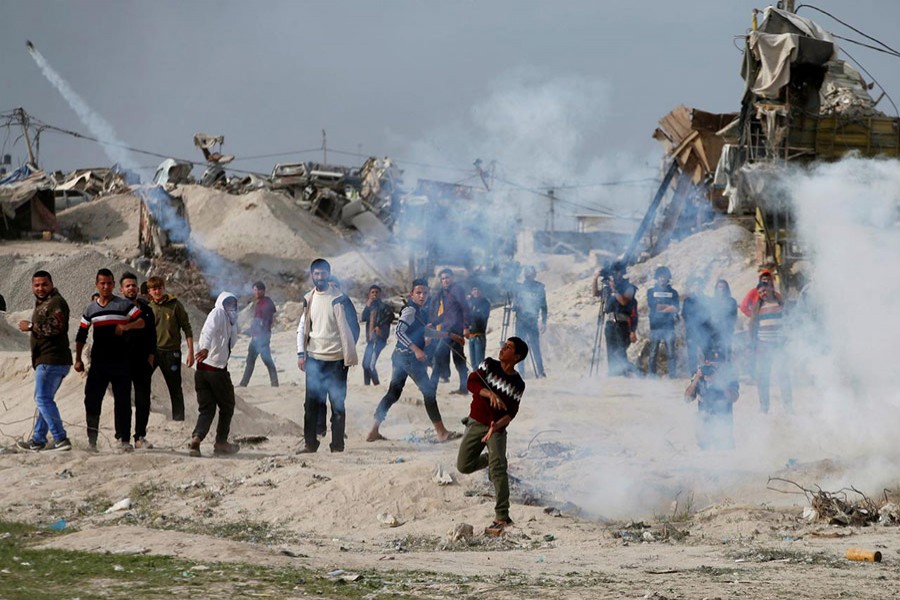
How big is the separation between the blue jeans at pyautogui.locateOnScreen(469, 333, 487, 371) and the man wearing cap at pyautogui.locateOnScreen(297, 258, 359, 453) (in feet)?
16.5

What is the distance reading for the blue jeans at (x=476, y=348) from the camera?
53.8ft

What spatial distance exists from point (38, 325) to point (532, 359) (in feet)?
31.3

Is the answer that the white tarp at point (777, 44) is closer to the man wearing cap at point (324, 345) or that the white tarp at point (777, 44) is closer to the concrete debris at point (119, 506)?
the man wearing cap at point (324, 345)

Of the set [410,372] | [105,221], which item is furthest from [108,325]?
[105,221]

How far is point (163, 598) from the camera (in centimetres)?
580

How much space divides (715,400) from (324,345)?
3.77 meters

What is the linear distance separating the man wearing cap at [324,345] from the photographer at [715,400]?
329 centimetres

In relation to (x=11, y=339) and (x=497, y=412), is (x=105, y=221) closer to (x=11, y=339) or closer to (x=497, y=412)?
(x=11, y=339)

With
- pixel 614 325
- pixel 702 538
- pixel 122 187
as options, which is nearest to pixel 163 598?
pixel 702 538

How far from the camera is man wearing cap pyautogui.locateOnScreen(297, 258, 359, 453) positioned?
11320 mm

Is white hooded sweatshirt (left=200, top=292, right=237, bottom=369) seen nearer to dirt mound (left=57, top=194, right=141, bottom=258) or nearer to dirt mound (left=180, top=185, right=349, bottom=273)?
dirt mound (left=180, top=185, right=349, bottom=273)

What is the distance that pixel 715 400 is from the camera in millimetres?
12125

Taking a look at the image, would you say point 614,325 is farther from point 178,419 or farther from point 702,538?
point 702,538

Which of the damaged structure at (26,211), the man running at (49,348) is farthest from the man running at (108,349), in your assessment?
the damaged structure at (26,211)
